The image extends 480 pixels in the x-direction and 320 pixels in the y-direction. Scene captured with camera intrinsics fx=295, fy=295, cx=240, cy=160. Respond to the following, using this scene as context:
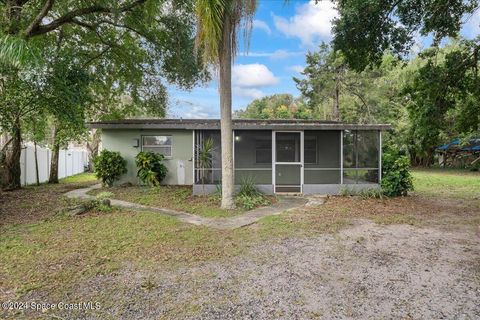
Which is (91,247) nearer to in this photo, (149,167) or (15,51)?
(15,51)

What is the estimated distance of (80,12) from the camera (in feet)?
29.1

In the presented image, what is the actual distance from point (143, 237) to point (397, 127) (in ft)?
68.7

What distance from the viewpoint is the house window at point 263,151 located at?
1074cm

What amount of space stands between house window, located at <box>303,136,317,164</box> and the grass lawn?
2.10 metres

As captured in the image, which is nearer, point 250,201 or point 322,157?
point 250,201

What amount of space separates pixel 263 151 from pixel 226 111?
11.4ft

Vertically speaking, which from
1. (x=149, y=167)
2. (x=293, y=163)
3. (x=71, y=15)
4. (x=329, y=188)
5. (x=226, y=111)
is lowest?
(x=329, y=188)

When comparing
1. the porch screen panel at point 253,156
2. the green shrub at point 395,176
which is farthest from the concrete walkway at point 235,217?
the green shrub at point 395,176

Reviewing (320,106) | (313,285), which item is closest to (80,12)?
(313,285)

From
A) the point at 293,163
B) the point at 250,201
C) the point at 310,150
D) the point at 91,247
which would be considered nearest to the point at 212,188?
the point at 250,201

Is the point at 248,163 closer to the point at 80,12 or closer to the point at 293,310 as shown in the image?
the point at 80,12

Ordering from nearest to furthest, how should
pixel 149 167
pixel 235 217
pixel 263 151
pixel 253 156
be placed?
pixel 235 217 → pixel 263 151 → pixel 253 156 → pixel 149 167

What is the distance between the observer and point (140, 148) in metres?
12.5

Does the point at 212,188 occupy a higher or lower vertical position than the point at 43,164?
lower
